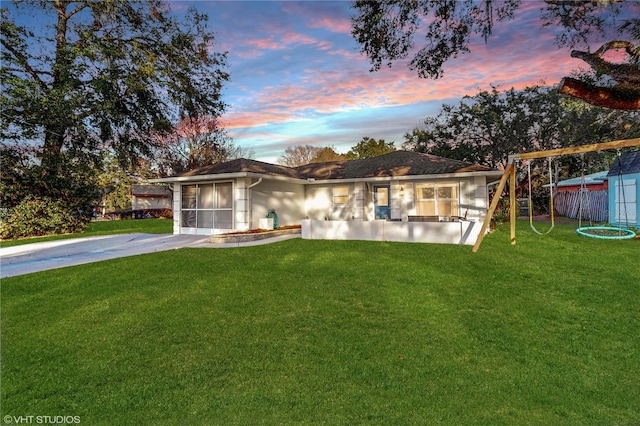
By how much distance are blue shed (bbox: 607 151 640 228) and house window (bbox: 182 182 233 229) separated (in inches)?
670

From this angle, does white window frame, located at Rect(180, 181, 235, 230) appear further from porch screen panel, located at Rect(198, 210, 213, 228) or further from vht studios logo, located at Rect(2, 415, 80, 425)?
vht studios logo, located at Rect(2, 415, 80, 425)

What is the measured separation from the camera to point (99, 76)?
16.9 metres

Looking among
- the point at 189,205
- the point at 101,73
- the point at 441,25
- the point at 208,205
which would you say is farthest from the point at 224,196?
the point at 441,25

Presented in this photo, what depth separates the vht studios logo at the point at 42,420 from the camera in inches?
119

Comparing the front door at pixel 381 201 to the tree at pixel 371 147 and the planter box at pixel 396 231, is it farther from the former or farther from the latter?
the tree at pixel 371 147

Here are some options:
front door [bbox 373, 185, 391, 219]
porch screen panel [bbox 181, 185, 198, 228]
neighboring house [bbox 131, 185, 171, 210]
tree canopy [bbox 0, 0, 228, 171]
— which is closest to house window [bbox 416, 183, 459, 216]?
front door [bbox 373, 185, 391, 219]

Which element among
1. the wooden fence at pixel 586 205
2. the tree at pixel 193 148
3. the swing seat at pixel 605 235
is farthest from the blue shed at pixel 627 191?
the tree at pixel 193 148

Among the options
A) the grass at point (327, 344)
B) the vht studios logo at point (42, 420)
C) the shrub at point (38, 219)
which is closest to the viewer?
the vht studios logo at point (42, 420)

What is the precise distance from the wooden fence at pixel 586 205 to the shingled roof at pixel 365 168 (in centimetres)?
654

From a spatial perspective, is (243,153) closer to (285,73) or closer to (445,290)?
(285,73)

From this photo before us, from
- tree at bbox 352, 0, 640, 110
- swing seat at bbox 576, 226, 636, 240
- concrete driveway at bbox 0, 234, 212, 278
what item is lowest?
concrete driveway at bbox 0, 234, 212, 278

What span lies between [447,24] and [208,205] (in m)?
11.7

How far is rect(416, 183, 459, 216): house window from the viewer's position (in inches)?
621

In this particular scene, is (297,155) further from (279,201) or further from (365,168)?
(279,201)
